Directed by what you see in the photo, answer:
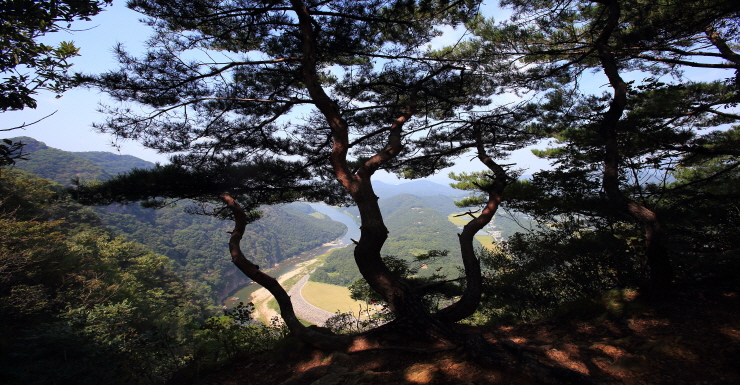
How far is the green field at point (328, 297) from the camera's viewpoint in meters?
23.5

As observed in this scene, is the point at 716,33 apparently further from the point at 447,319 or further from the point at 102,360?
the point at 102,360

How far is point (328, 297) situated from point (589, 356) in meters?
26.3

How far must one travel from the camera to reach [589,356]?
168cm

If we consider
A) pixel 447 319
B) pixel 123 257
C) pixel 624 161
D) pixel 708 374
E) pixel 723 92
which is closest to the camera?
pixel 708 374

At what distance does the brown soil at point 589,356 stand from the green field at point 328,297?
860 inches

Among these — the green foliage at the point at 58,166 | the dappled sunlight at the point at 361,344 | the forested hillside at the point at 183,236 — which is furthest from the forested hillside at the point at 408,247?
the green foliage at the point at 58,166

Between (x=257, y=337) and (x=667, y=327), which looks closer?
(x=667, y=327)

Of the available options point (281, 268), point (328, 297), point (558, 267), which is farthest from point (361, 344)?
point (281, 268)

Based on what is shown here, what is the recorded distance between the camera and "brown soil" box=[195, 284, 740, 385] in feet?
4.57

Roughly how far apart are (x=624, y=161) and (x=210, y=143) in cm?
582

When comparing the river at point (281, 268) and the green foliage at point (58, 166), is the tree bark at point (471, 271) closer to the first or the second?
the river at point (281, 268)

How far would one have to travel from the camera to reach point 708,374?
4.20ft

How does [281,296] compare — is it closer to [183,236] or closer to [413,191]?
[183,236]

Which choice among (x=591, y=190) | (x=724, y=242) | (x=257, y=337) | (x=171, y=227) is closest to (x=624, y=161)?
(x=591, y=190)
